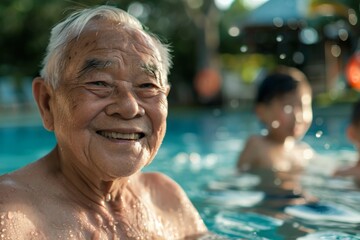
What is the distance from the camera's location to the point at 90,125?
7.27ft

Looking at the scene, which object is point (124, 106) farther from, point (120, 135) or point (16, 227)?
point (16, 227)

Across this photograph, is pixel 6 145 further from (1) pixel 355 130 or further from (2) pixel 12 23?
(2) pixel 12 23

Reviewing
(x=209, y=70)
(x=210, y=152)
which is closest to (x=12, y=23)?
(x=209, y=70)

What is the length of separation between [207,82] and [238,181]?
50.7 feet

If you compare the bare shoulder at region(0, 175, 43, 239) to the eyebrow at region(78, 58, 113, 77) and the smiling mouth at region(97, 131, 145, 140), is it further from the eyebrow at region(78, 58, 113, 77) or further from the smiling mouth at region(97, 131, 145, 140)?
the eyebrow at region(78, 58, 113, 77)

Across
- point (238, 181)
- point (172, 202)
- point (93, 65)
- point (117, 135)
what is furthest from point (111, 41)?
point (238, 181)

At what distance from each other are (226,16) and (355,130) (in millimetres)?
22683

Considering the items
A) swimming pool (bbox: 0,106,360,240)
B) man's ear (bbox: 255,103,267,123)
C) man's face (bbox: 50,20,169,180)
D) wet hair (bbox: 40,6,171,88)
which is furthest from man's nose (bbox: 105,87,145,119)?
man's ear (bbox: 255,103,267,123)

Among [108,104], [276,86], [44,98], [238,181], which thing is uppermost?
[108,104]

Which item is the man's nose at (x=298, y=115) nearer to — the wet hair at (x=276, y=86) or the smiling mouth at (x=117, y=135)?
the wet hair at (x=276, y=86)

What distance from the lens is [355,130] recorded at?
5.64 metres

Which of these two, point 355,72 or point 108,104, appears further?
point 355,72

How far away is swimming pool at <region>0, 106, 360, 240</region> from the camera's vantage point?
365 centimetres

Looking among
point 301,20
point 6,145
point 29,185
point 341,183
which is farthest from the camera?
point 301,20
